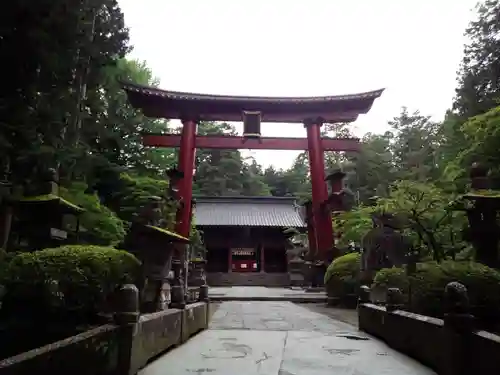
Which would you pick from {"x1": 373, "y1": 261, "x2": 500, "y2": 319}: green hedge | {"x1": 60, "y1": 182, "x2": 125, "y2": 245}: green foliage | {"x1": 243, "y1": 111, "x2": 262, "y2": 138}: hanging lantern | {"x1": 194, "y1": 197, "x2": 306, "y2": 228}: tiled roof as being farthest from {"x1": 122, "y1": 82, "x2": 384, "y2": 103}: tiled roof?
{"x1": 373, "y1": 261, "x2": 500, "y2": 319}: green hedge

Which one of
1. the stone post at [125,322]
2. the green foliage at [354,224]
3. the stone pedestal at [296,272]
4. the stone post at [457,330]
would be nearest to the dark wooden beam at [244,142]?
the green foliage at [354,224]

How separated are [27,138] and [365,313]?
25.8 feet

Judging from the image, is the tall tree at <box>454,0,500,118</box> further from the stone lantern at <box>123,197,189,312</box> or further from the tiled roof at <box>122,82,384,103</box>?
the stone lantern at <box>123,197,189,312</box>

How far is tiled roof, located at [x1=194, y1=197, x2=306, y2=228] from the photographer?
32094 millimetres

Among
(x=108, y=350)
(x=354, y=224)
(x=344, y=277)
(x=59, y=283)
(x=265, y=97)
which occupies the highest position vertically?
(x=265, y=97)

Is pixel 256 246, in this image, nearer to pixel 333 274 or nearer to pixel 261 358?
pixel 333 274

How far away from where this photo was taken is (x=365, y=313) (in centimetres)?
794

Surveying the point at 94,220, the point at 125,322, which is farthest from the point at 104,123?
the point at 125,322

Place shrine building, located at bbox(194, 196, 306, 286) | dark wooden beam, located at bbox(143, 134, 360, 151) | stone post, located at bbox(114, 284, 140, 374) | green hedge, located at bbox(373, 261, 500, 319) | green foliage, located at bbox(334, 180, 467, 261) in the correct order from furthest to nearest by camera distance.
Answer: shrine building, located at bbox(194, 196, 306, 286), dark wooden beam, located at bbox(143, 134, 360, 151), green foliage, located at bbox(334, 180, 467, 261), green hedge, located at bbox(373, 261, 500, 319), stone post, located at bbox(114, 284, 140, 374)

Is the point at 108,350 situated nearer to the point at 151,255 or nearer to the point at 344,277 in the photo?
the point at 151,255

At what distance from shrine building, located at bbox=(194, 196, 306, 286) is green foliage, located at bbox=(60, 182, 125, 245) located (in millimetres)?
16241

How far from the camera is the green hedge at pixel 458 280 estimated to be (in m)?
6.25

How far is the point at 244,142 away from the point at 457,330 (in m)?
16.7

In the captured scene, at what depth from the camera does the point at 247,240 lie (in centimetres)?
3262
